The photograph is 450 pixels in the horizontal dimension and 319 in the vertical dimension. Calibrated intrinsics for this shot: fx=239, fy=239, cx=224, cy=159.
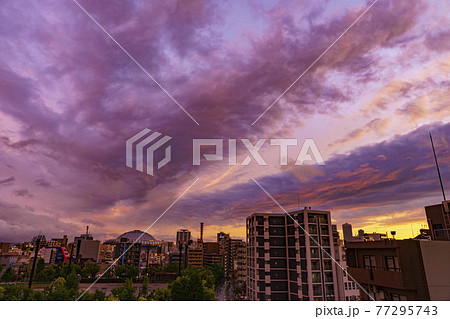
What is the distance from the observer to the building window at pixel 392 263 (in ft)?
11.1

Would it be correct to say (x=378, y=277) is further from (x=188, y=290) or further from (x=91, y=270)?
(x=91, y=270)

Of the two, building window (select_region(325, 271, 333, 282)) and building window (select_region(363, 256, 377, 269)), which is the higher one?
building window (select_region(363, 256, 377, 269))

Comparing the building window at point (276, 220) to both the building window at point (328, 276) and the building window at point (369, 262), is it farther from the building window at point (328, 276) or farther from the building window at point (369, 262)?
the building window at point (369, 262)

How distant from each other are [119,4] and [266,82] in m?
3.28

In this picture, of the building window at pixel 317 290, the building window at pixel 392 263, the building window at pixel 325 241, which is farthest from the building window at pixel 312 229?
the building window at pixel 392 263

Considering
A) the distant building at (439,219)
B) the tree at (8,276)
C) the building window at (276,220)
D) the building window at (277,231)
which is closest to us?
the distant building at (439,219)

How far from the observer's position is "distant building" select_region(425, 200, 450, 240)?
5624 millimetres

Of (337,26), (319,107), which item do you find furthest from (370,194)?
(337,26)

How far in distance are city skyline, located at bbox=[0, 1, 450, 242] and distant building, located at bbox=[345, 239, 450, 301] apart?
124 inches

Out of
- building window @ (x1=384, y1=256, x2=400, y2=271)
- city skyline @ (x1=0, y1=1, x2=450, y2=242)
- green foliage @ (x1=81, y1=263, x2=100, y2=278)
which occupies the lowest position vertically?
green foliage @ (x1=81, y1=263, x2=100, y2=278)

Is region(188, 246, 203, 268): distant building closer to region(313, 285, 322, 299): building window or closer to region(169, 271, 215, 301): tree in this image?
region(313, 285, 322, 299): building window

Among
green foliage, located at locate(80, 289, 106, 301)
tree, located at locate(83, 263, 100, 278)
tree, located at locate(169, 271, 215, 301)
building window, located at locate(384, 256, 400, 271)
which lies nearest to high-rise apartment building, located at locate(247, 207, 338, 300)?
tree, located at locate(169, 271, 215, 301)

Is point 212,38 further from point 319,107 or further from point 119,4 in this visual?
point 319,107

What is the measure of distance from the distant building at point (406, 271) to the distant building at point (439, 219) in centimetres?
301
